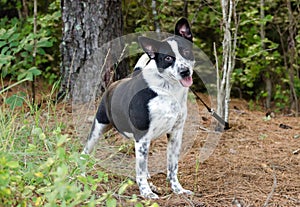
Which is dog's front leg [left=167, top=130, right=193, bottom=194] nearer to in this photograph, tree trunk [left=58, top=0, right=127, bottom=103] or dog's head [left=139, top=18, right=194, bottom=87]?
dog's head [left=139, top=18, right=194, bottom=87]

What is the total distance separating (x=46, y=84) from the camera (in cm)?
718

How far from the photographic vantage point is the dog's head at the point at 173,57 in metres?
3.45

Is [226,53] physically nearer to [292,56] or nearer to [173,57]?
[173,57]

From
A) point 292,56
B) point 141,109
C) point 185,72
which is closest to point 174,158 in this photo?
point 141,109

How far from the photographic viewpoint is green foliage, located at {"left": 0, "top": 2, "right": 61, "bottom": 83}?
4590 millimetres

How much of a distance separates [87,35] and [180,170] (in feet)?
6.40

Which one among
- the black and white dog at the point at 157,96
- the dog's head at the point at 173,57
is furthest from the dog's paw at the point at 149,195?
the dog's head at the point at 173,57

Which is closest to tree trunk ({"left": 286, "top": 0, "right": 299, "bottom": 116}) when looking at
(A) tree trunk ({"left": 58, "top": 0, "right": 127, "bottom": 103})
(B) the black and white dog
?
(A) tree trunk ({"left": 58, "top": 0, "right": 127, "bottom": 103})

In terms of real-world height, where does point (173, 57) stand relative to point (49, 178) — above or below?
above

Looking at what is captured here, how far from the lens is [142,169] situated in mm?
3699

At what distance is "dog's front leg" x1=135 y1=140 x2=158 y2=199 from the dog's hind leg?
432 millimetres

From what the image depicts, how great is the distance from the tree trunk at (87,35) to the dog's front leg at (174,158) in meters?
1.76

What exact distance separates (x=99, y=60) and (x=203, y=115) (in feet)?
4.12

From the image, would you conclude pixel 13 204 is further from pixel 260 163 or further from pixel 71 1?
pixel 71 1
